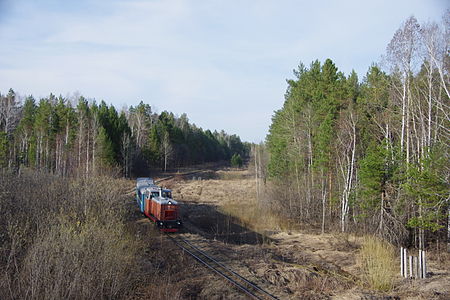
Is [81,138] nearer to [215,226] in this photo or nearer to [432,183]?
[215,226]

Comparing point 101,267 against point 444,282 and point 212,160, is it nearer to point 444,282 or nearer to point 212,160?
point 444,282

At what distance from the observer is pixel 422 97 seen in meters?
19.7

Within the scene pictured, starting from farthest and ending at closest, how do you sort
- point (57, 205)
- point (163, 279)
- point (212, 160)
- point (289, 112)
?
point (212, 160) < point (289, 112) < point (57, 205) < point (163, 279)

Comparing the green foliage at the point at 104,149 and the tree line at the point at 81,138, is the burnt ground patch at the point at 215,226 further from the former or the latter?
the green foliage at the point at 104,149

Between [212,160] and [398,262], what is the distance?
8880 centimetres

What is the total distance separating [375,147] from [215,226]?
1390 centimetres

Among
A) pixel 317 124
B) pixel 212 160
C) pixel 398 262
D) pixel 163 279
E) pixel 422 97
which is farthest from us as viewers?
pixel 212 160

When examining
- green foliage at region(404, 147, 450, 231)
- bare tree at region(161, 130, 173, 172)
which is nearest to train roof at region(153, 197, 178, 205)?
green foliage at region(404, 147, 450, 231)

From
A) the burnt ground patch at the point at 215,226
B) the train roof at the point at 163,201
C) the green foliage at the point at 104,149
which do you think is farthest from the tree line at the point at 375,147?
the green foliage at the point at 104,149

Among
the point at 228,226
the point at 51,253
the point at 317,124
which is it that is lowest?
the point at 228,226

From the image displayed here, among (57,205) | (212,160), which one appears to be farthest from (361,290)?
(212,160)

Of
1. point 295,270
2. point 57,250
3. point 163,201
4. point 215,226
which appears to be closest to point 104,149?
point 215,226

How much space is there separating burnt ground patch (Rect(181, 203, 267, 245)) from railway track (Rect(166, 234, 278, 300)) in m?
4.82

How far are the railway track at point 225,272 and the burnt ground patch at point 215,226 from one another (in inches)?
190
